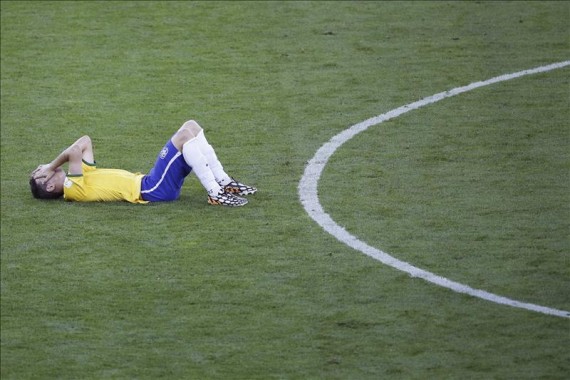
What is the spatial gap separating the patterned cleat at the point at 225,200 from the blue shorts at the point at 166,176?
358 millimetres

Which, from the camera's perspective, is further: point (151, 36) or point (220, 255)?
point (151, 36)

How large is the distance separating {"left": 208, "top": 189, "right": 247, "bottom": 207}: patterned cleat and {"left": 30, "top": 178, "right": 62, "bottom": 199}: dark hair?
62.0 inches

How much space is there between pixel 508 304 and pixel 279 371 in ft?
6.75

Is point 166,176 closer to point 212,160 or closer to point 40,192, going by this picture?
point 212,160

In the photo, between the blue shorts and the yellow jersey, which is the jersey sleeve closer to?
the yellow jersey

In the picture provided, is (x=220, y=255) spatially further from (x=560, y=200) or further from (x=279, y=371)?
(x=560, y=200)

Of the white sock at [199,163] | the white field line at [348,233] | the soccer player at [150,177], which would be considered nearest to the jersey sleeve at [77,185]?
the soccer player at [150,177]

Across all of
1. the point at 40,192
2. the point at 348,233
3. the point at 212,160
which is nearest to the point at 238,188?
the point at 212,160

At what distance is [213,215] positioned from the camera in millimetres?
12523

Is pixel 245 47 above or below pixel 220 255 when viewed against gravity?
above

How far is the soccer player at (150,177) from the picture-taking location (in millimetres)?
12578

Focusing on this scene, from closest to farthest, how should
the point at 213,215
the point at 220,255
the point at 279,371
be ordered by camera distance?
the point at 279,371 < the point at 220,255 < the point at 213,215

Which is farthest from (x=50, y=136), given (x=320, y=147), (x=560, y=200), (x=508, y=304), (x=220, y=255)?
(x=508, y=304)

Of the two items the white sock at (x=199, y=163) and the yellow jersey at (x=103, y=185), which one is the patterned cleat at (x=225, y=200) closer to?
the white sock at (x=199, y=163)
